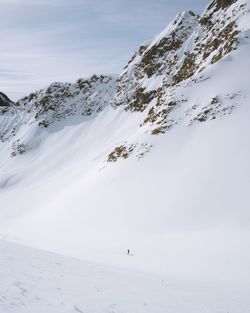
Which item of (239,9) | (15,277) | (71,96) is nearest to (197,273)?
(15,277)

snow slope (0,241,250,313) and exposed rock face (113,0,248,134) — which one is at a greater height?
exposed rock face (113,0,248,134)

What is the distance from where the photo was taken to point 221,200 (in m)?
30.0

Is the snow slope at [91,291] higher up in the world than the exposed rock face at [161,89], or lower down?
lower down

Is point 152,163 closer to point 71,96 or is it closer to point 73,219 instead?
point 73,219

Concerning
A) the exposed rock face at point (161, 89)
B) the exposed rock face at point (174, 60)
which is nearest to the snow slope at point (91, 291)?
the exposed rock face at point (161, 89)

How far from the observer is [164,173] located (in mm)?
37688

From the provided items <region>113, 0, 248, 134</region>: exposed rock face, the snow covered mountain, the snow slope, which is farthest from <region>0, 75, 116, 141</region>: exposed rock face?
the snow slope

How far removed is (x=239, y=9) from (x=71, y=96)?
172ft

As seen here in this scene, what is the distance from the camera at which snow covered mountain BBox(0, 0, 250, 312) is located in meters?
25.5

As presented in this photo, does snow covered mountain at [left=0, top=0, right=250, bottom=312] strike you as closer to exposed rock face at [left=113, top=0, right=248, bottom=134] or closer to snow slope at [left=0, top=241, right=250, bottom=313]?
exposed rock face at [left=113, top=0, right=248, bottom=134]

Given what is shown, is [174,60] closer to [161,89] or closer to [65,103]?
[161,89]

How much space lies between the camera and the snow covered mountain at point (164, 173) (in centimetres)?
2555

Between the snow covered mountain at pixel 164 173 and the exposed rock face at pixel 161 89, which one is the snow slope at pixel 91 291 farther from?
the exposed rock face at pixel 161 89

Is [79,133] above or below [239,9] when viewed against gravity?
below
